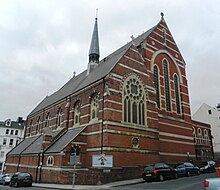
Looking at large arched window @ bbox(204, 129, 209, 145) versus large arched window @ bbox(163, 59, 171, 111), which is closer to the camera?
large arched window @ bbox(163, 59, 171, 111)

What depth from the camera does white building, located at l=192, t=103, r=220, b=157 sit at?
45.7 meters

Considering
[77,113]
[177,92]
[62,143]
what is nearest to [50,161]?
[62,143]

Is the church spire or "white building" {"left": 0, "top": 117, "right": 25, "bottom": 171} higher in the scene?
the church spire

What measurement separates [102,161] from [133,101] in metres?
7.71

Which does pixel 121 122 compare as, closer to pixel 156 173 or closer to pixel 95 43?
pixel 156 173

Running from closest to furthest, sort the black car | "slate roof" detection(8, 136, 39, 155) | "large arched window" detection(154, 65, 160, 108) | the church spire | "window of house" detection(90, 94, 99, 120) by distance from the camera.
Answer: the black car → "window of house" detection(90, 94, 99, 120) → "large arched window" detection(154, 65, 160, 108) → "slate roof" detection(8, 136, 39, 155) → the church spire

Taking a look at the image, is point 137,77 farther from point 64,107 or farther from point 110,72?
point 64,107

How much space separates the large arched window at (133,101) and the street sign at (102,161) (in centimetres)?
488

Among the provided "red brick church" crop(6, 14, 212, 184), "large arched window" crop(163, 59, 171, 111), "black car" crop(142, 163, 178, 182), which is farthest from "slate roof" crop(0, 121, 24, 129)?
"black car" crop(142, 163, 178, 182)

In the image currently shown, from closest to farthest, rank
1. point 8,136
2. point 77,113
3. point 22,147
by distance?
point 77,113
point 22,147
point 8,136

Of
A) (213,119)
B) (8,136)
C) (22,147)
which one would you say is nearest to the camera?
(22,147)

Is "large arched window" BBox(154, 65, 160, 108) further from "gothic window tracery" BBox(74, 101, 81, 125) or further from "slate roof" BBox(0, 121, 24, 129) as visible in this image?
"slate roof" BBox(0, 121, 24, 129)

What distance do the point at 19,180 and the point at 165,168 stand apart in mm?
13023

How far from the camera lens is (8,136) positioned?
5491 centimetres
